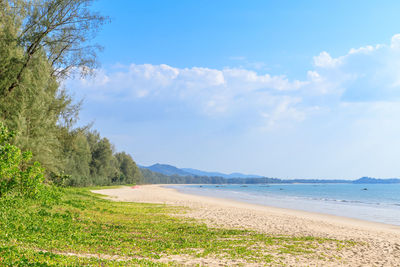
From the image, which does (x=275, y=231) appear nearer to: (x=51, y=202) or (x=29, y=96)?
(x=51, y=202)

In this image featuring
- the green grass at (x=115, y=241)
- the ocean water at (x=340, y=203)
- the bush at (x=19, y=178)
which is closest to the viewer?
the green grass at (x=115, y=241)

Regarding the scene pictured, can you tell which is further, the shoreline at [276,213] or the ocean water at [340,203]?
the ocean water at [340,203]

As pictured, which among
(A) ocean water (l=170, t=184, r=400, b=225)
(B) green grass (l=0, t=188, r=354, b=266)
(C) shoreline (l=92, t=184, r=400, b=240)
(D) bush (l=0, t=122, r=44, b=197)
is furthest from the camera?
(A) ocean water (l=170, t=184, r=400, b=225)

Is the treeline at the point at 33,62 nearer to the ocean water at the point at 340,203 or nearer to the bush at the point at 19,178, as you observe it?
the bush at the point at 19,178

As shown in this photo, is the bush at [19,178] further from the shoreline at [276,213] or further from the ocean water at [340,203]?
the ocean water at [340,203]

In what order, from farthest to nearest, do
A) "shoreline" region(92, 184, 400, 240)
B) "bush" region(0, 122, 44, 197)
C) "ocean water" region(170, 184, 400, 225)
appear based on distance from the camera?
"ocean water" region(170, 184, 400, 225)
"shoreline" region(92, 184, 400, 240)
"bush" region(0, 122, 44, 197)

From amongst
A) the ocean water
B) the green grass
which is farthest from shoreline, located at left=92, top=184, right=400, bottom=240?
the green grass

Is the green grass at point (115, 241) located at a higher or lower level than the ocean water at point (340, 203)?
higher

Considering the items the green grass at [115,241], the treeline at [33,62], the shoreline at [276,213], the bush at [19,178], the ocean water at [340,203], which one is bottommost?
the ocean water at [340,203]

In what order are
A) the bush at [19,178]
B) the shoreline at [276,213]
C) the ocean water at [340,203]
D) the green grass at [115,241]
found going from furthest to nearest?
1. the ocean water at [340,203]
2. the shoreline at [276,213]
3. the bush at [19,178]
4. the green grass at [115,241]

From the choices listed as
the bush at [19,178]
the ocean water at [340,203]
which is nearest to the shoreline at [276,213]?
the ocean water at [340,203]

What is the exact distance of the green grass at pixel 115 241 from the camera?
903cm

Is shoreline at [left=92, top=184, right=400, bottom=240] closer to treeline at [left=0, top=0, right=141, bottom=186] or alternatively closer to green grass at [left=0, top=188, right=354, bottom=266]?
green grass at [left=0, top=188, right=354, bottom=266]

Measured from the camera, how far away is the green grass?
903 centimetres
